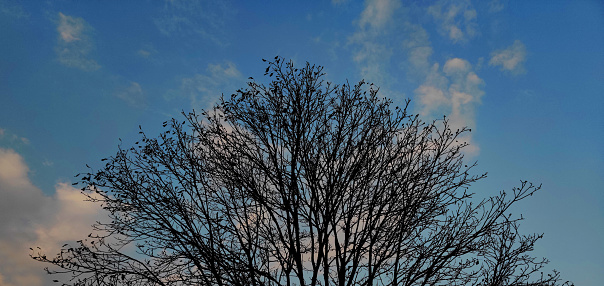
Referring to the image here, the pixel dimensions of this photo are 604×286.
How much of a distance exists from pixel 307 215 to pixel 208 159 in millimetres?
2543

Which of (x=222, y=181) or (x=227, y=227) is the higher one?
(x=222, y=181)

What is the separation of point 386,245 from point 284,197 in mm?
2403

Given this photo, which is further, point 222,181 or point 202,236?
point 222,181

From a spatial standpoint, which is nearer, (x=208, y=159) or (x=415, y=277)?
(x=415, y=277)

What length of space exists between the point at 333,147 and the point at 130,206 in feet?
14.9

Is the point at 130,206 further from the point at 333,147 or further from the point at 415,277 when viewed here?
the point at 415,277

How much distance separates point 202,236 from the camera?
8570mm

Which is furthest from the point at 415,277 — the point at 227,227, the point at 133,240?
the point at 133,240

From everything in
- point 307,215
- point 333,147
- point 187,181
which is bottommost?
point 307,215

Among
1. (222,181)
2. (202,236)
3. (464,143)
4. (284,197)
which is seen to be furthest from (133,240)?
(464,143)

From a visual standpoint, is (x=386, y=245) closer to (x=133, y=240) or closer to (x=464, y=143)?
(x=464, y=143)

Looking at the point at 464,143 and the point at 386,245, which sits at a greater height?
the point at 464,143

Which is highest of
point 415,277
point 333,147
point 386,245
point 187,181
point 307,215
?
point 333,147

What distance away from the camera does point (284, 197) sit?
29.5 ft
